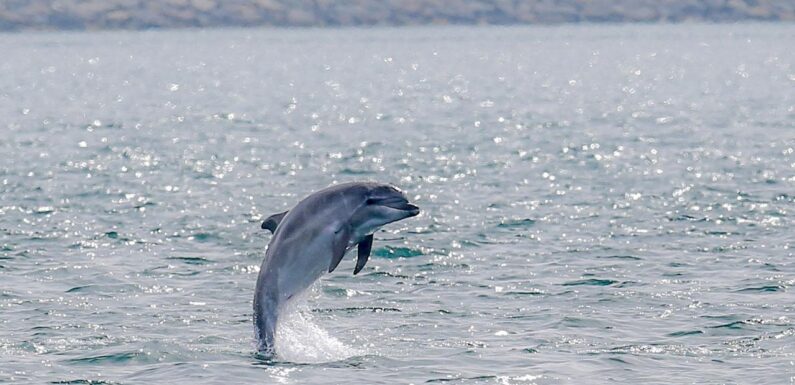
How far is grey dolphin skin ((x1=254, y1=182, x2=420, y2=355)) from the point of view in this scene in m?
16.0

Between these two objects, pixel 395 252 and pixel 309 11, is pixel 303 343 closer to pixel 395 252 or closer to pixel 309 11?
pixel 395 252

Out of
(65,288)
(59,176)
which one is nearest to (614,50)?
(59,176)

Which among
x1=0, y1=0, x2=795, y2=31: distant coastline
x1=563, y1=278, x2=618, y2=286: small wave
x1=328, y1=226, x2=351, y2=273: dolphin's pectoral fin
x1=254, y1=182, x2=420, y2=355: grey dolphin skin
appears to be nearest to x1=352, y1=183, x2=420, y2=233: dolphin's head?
x1=254, y1=182, x2=420, y2=355: grey dolphin skin

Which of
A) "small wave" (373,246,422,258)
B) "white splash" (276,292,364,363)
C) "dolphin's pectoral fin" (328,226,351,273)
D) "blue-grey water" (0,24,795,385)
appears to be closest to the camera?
"dolphin's pectoral fin" (328,226,351,273)

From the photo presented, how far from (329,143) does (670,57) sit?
83077 millimetres

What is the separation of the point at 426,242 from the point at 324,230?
1007cm

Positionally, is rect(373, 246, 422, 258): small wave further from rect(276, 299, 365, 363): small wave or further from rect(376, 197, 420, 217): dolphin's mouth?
rect(376, 197, 420, 217): dolphin's mouth

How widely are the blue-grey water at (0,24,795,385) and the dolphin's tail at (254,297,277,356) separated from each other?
0.68 ft

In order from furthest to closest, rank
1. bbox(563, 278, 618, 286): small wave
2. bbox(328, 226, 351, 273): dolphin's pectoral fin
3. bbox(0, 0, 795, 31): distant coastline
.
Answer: bbox(0, 0, 795, 31): distant coastline < bbox(563, 278, 618, 286): small wave < bbox(328, 226, 351, 273): dolphin's pectoral fin

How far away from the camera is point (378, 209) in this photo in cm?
1599

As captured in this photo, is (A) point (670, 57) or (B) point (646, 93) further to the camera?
(A) point (670, 57)

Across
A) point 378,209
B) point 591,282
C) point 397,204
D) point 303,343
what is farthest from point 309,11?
point 378,209

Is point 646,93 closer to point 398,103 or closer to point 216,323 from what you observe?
point 398,103

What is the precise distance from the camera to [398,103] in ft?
225
